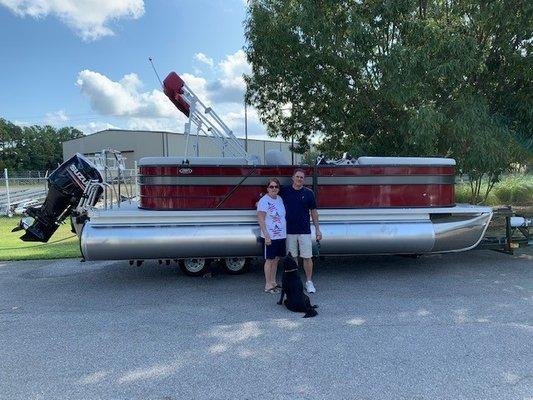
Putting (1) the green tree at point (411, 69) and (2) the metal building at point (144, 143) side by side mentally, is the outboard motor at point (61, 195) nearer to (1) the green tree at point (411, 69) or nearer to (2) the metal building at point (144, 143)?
(1) the green tree at point (411, 69)

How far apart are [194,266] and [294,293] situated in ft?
6.22

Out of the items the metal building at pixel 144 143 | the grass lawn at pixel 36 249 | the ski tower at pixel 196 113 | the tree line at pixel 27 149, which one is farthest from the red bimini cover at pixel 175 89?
the tree line at pixel 27 149

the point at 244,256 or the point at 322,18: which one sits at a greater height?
the point at 322,18

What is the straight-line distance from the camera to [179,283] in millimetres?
5984

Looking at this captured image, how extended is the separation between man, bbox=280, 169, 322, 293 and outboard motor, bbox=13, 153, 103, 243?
2713 millimetres

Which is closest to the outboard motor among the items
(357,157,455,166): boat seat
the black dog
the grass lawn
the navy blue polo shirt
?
the grass lawn

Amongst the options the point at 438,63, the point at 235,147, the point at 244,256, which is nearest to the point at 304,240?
the point at 244,256

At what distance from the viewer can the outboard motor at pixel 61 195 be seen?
6121mm

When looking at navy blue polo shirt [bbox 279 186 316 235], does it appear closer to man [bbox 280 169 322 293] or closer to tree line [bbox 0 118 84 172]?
man [bbox 280 169 322 293]

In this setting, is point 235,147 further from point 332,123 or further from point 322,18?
point 332,123

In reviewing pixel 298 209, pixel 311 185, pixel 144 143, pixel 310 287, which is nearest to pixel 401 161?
pixel 311 185

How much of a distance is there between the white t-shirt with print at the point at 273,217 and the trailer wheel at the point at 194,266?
1.30m

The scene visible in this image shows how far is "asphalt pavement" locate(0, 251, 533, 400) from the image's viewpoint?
3215 mm

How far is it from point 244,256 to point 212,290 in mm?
608
